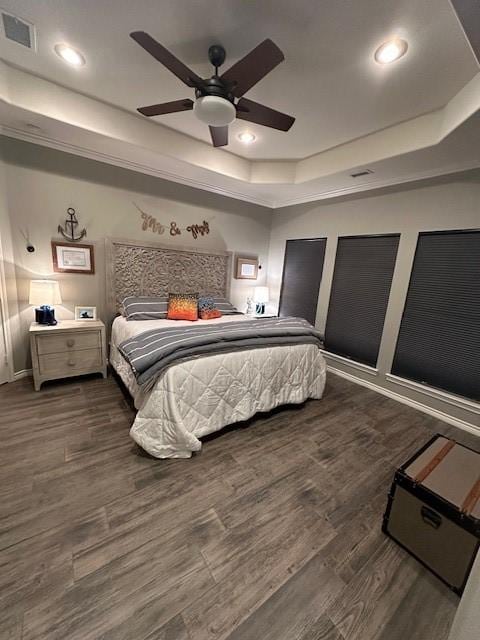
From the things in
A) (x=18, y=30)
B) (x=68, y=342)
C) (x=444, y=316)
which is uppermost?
(x=18, y=30)

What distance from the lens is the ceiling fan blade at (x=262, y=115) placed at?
1755mm

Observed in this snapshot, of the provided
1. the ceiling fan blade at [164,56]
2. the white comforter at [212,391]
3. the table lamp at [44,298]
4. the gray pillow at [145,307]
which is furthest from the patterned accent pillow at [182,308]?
the ceiling fan blade at [164,56]

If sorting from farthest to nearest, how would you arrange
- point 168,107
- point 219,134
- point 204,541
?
point 219,134, point 168,107, point 204,541

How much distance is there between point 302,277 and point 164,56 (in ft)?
10.5

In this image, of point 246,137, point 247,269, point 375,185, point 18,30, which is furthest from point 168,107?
point 247,269

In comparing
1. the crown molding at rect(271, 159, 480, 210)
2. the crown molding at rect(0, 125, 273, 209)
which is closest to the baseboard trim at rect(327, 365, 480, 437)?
the crown molding at rect(271, 159, 480, 210)

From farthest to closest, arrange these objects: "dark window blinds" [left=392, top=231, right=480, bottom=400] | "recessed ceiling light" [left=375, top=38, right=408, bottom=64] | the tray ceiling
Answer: "dark window blinds" [left=392, top=231, right=480, bottom=400], "recessed ceiling light" [left=375, top=38, right=408, bottom=64], the tray ceiling

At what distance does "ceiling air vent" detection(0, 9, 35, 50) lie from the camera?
1.55 metres

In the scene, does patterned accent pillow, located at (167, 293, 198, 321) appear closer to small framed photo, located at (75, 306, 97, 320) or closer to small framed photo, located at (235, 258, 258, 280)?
small framed photo, located at (75, 306, 97, 320)

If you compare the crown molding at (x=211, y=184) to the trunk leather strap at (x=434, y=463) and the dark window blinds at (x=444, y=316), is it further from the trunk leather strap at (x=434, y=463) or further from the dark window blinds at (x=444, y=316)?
the trunk leather strap at (x=434, y=463)

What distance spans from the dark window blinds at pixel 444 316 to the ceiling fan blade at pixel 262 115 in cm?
196

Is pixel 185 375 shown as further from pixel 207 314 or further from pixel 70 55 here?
pixel 70 55

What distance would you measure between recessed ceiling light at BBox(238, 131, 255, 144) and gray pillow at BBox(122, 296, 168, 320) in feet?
6.60

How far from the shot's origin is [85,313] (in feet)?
9.96
